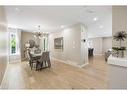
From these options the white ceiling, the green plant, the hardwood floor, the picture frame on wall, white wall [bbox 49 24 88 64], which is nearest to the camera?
the green plant

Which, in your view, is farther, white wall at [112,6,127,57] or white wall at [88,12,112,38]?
white wall at [88,12,112,38]

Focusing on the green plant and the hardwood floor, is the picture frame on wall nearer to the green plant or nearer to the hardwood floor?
the hardwood floor

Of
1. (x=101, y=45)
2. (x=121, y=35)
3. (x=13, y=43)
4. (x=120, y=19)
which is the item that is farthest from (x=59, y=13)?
(x=101, y=45)

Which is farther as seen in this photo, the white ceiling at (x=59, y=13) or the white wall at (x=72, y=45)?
the white wall at (x=72, y=45)

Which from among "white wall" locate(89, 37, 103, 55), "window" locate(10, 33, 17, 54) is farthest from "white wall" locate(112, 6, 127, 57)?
"white wall" locate(89, 37, 103, 55)

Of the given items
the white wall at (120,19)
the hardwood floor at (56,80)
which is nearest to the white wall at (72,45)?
the hardwood floor at (56,80)

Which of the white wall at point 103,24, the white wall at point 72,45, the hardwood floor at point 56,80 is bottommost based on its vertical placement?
the hardwood floor at point 56,80

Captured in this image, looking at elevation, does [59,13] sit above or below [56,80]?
above

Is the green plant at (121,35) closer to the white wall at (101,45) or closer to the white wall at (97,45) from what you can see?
the white wall at (101,45)

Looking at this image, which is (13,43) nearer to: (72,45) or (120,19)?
(72,45)

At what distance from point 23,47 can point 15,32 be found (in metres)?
1.49

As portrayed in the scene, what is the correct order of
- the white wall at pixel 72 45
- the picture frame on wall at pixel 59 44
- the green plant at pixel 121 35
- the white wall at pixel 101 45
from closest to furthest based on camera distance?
the green plant at pixel 121 35, the white wall at pixel 72 45, the picture frame on wall at pixel 59 44, the white wall at pixel 101 45

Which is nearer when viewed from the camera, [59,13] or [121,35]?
[121,35]
